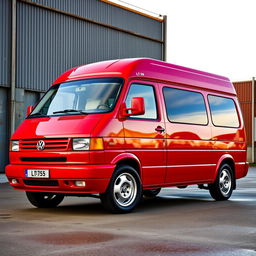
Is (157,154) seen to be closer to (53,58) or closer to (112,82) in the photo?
(112,82)

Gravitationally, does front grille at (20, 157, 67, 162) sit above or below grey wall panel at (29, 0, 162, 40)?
below

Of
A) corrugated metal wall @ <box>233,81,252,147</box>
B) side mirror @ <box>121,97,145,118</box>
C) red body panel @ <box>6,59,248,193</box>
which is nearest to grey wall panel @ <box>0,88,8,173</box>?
red body panel @ <box>6,59,248,193</box>

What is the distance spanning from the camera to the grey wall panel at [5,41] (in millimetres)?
21172

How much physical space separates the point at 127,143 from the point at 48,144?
1.30 m

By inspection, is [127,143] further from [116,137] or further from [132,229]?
[132,229]

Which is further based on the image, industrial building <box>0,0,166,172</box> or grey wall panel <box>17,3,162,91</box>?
grey wall panel <box>17,3,162,91</box>

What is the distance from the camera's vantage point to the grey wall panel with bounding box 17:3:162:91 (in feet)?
72.2

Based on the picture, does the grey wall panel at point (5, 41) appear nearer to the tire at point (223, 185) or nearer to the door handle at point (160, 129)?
the tire at point (223, 185)

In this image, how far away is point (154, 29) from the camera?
2834 centimetres

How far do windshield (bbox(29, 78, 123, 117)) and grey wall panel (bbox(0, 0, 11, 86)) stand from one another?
440 inches

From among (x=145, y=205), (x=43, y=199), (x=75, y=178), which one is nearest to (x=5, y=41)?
(x=43, y=199)

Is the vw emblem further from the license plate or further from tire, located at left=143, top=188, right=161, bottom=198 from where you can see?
tire, located at left=143, top=188, right=161, bottom=198

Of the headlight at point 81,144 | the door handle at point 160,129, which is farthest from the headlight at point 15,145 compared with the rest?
the door handle at point 160,129

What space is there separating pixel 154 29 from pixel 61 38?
6393 mm
